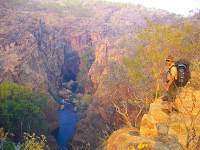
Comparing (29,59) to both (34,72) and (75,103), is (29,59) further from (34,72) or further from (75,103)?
(75,103)

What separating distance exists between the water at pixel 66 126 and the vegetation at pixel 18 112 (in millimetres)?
13402

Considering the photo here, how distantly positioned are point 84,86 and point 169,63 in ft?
269

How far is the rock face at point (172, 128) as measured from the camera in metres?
A: 18.2

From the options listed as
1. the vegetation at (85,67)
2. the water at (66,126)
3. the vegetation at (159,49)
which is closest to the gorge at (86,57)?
the vegetation at (85,67)

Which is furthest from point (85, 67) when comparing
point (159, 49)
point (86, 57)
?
point (159, 49)

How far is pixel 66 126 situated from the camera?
77.4 m

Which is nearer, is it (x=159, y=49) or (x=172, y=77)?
(x=172, y=77)

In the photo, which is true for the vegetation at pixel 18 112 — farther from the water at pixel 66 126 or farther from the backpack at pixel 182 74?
the backpack at pixel 182 74

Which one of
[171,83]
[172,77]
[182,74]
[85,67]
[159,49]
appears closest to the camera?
[172,77]

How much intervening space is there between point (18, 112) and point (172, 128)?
30907 mm

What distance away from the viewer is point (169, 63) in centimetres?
1917

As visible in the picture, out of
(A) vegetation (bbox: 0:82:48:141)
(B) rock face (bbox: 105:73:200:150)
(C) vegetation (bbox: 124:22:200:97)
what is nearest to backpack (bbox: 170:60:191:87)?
(B) rock face (bbox: 105:73:200:150)

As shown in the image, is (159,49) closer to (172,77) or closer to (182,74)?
(182,74)

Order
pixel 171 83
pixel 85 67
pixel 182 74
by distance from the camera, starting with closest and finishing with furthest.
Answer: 1. pixel 182 74
2. pixel 171 83
3. pixel 85 67
